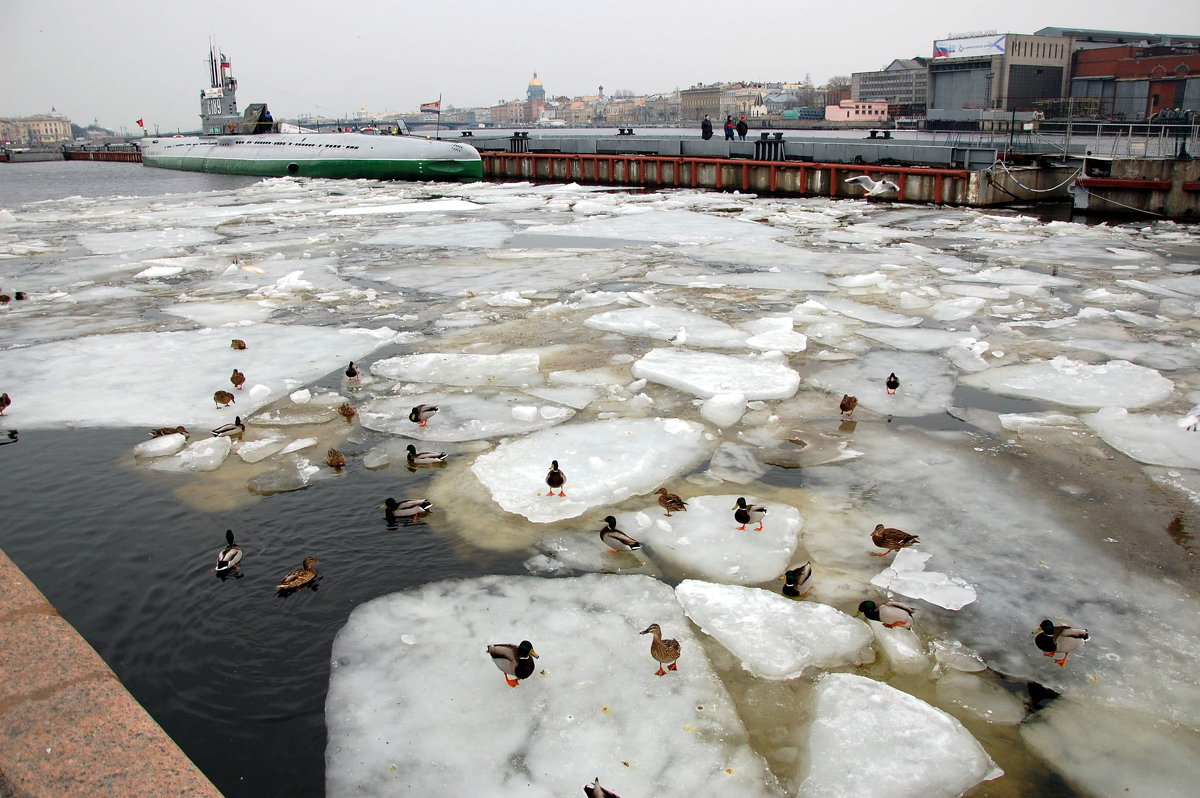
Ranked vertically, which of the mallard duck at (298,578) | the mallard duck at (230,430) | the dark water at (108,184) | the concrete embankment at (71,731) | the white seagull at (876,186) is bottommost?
the mallard duck at (298,578)

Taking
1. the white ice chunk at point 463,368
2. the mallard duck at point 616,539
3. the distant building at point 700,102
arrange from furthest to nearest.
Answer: the distant building at point 700,102 < the white ice chunk at point 463,368 < the mallard duck at point 616,539

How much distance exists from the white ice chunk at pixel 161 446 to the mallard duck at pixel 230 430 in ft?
1.01

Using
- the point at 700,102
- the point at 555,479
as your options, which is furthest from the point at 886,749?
the point at 700,102

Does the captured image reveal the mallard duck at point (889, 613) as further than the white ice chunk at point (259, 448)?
No

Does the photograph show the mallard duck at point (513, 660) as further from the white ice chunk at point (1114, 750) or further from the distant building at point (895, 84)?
the distant building at point (895, 84)

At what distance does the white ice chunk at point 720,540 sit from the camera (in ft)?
17.8

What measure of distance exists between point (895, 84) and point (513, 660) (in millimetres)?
144098

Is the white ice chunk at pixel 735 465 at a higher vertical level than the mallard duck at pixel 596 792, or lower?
higher

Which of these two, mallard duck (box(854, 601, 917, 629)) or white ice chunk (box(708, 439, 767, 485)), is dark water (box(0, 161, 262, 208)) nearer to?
white ice chunk (box(708, 439, 767, 485))

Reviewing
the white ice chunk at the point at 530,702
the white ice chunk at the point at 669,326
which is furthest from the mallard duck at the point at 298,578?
the white ice chunk at the point at 669,326

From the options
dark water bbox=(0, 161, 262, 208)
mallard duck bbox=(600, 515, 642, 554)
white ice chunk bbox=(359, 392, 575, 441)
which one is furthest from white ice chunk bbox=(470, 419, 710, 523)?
dark water bbox=(0, 161, 262, 208)

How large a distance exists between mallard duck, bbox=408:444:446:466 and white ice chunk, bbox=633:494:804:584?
1.92m

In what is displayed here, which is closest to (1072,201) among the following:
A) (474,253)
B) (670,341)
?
(474,253)

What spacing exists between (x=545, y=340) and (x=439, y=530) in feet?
16.3
